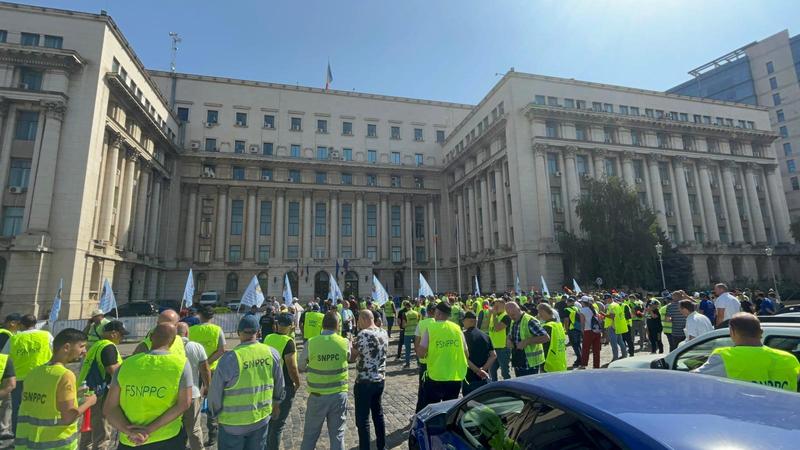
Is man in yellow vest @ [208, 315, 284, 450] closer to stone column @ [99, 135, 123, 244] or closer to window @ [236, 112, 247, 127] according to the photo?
stone column @ [99, 135, 123, 244]

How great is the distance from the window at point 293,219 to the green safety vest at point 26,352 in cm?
4434

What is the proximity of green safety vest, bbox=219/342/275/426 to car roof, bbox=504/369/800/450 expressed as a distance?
2.83 metres

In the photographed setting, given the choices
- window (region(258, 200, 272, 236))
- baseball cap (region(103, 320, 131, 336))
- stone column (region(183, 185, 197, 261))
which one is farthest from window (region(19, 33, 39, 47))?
baseball cap (region(103, 320, 131, 336))

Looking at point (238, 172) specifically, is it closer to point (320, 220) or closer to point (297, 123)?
point (297, 123)

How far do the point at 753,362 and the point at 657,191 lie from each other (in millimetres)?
45419

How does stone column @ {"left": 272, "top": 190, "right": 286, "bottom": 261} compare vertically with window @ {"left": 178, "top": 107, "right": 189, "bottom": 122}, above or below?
below

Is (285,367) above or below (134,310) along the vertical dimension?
below

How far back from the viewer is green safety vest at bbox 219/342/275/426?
420 centimetres

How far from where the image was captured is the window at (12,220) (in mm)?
28141

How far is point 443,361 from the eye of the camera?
6.08 m

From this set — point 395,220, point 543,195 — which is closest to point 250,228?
point 395,220

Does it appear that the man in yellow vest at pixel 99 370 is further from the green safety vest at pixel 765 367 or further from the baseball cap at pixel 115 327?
the green safety vest at pixel 765 367

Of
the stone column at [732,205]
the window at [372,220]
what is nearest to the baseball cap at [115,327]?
the window at [372,220]

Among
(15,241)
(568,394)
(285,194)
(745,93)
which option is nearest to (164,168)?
(285,194)
